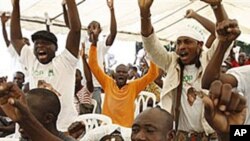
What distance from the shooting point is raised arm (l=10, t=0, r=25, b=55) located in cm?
458

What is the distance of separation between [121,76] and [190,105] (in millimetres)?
2005

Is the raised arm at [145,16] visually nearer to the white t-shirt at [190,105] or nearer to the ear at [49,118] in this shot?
the white t-shirt at [190,105]

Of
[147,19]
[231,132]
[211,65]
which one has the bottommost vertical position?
[231,132]

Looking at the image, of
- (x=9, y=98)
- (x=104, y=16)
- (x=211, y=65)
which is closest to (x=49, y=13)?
(x=104, y=16)

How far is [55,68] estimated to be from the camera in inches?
169

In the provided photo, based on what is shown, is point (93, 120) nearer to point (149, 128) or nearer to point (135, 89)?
point (135, 89)

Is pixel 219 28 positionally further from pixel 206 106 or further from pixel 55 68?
pixel 55 68

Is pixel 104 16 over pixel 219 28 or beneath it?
over

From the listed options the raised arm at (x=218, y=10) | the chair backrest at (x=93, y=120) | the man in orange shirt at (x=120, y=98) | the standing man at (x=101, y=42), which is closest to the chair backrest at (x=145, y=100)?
the standing man at (x=101, y=42)

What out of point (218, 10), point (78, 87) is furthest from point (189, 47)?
point (78, 87)

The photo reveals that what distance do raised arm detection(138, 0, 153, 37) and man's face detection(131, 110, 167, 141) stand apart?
112 cm

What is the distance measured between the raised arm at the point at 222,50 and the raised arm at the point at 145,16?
830 mm

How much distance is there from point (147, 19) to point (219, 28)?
5.22 feet

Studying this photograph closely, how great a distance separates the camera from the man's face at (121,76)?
229 inches
